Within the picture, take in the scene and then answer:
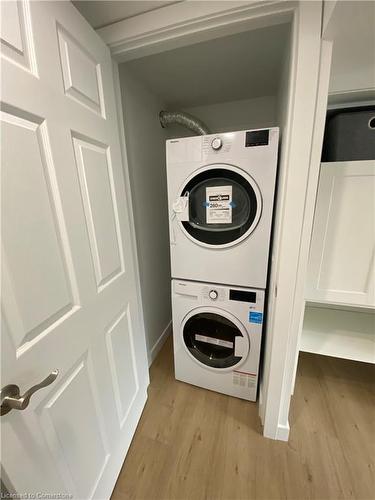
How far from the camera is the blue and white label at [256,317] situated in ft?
4.22

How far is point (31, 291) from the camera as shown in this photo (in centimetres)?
62

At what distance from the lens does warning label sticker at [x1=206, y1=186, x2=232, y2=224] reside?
1.21 meters

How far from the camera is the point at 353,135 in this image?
102 cm

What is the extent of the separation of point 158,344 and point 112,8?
87.5 inches

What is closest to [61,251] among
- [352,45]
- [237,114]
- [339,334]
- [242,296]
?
[242,296]

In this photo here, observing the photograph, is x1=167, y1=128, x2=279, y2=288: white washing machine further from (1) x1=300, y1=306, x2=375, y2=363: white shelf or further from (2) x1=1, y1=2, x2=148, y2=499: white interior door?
(1) x1=300, y1=306, x2=375, y2=363: white shelf

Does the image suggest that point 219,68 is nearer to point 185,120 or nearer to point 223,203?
point 185,120

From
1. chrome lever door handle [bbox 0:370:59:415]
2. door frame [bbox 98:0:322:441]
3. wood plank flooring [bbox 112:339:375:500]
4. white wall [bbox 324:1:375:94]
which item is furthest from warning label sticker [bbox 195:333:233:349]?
white wall [bbox 324:1:375:94]

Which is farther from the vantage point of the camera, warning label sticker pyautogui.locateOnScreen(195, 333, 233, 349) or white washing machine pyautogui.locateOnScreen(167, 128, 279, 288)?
→ warning label sticker pyautogui.locateOnScreen(195, 333, 233, 349)

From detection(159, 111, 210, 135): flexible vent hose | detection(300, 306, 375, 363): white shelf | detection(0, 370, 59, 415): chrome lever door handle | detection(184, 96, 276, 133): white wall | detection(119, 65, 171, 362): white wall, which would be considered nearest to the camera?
detection(0, 370, 59, 415): chrome lever door handle

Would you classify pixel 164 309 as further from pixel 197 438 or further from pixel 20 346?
pixel 20 346

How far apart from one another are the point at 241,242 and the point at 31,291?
99cm

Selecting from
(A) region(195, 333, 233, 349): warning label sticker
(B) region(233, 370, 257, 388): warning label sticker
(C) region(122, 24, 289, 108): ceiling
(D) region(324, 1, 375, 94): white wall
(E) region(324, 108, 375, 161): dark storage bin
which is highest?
(C) region(122, 24, 289, 108): ceiling

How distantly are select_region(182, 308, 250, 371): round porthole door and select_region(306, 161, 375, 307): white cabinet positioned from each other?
0.51 metres
